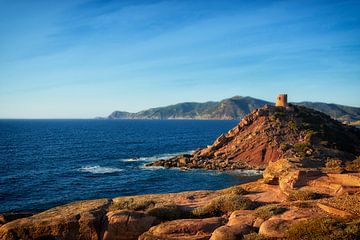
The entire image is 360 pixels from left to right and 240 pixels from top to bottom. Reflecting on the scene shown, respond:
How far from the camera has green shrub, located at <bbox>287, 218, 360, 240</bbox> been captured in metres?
13.8

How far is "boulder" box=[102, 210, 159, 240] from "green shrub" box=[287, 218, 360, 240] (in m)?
7.43

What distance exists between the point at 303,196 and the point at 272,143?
63.0m

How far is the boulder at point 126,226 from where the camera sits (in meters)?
18.0

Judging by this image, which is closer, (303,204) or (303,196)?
(303,204)

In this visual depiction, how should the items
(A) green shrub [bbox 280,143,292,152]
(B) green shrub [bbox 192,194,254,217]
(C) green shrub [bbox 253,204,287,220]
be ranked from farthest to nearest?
(A) green shrub [bbox 280,143,292,152] → (B) green shrub [bbox 192,194,254,217] → (C) green shrub [bbox 253,204,287,220]

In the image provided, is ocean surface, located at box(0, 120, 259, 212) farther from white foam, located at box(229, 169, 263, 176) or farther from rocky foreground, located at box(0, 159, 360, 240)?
rocky foreground, located at box(0, 159, 360, 240)

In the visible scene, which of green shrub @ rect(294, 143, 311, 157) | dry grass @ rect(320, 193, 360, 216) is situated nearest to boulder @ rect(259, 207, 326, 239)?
dry grass @ rect(320, 193, 360, 216)

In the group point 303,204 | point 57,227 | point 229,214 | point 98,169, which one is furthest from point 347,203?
point 98,169

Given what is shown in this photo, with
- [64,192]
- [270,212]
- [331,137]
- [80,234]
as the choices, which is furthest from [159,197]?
[331,137]

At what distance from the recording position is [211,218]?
18344mm

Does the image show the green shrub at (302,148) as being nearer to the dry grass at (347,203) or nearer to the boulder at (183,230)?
the dry grass at (347,203)

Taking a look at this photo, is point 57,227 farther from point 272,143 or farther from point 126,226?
point 272,143

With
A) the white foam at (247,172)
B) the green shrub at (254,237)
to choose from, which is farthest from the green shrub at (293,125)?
the green shrub at (254,237)

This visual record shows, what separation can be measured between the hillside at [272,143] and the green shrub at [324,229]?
61247 mm
